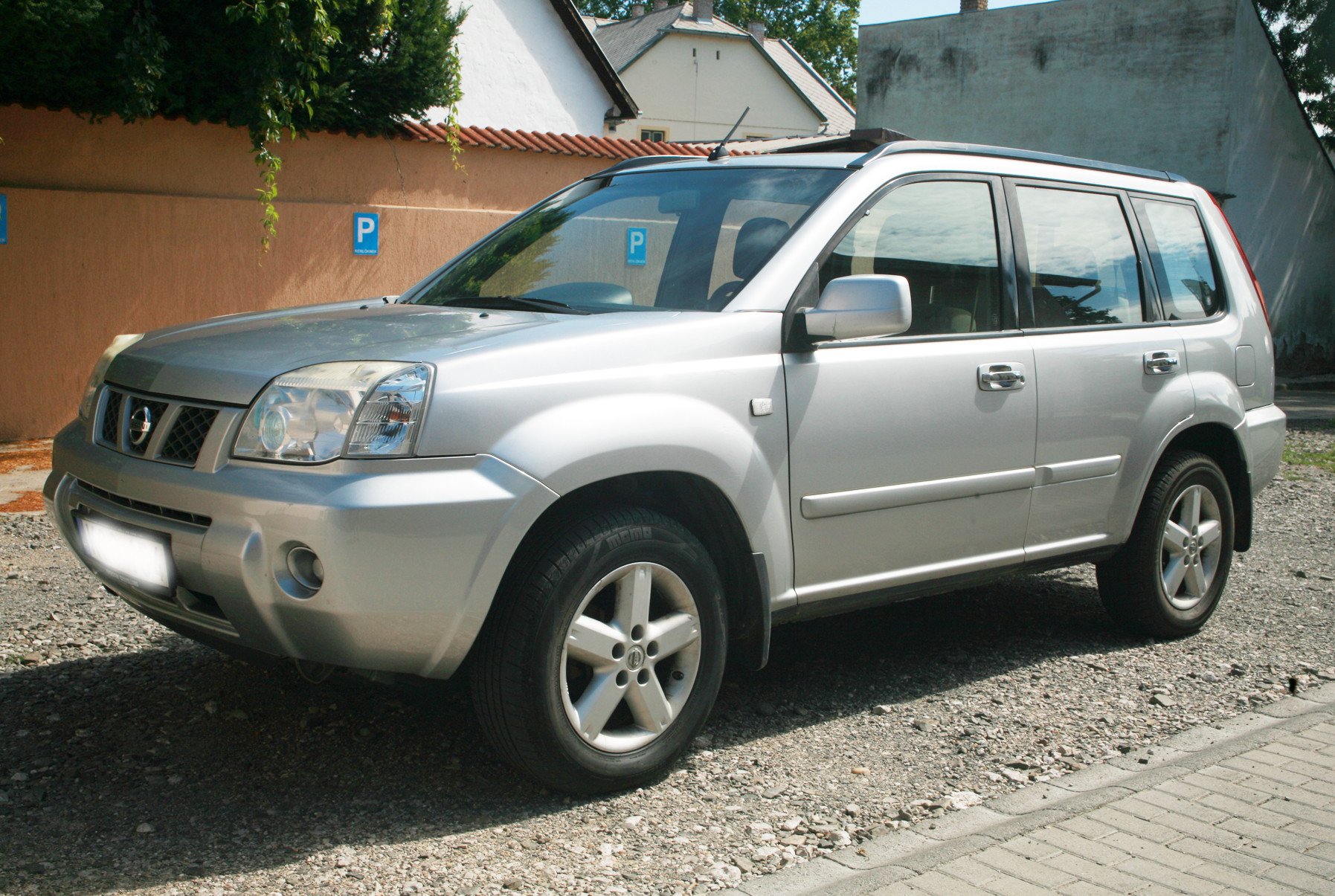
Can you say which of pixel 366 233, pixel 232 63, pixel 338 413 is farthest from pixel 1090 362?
pixel 366 233

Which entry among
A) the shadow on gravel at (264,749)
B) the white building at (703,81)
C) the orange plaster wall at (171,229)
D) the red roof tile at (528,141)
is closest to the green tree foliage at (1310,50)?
the red roof tile at (528,141)

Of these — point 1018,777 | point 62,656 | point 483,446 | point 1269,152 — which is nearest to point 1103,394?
point 1018,777

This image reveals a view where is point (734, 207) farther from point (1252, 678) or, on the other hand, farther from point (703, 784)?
point (1252, 678)

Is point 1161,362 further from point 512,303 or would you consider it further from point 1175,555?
point 512,303

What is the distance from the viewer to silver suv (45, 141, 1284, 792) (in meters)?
3.22

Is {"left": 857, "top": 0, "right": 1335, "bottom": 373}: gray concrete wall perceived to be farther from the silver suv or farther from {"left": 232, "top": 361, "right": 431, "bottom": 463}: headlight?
{"left": 232, "top": 361, "right": 431, "bottom": 463}: headlight

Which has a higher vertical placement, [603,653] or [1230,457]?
[1230,457]

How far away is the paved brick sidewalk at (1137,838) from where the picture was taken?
3184 mm

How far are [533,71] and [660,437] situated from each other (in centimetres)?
1669

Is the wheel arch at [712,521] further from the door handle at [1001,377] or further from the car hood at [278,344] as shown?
the door handle at [1001,377]

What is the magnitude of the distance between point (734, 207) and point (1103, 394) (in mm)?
1596

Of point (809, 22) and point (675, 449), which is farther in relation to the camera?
point (809, 22)

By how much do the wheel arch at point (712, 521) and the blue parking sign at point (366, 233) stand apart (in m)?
9.09

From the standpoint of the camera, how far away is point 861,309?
3.80m
